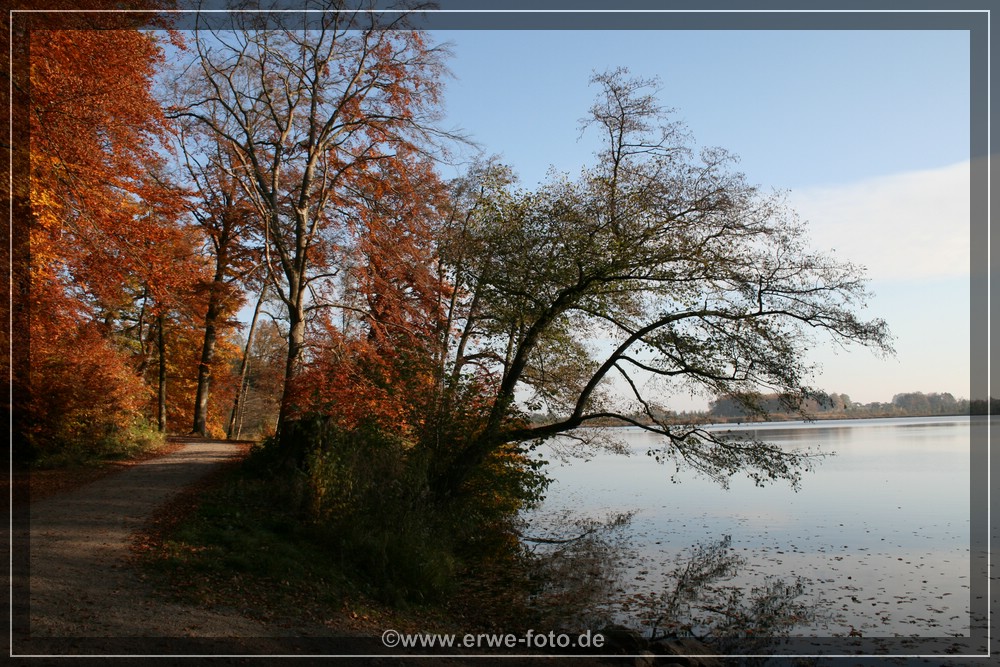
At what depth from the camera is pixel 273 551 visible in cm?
974

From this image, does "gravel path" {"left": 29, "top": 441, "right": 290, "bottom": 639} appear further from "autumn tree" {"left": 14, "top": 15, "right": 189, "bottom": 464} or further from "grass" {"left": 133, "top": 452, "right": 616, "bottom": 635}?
"autumn tree" {"left": 14, "top": 15, "right": 189, "bottom": 464}

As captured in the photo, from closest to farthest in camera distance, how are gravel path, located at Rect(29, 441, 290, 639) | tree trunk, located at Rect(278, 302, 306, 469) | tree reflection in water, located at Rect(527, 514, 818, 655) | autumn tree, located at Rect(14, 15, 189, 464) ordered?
gravel path, located at Rect(29, 441, 290, 639) < tree reflection in water, located at Rect(527, 514, 818, 655) < autumn tree, located at Rect(14, 15, 189, 464) < tree trunk, located at Rect(278, 302, 306, 469)

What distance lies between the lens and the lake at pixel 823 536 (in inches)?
401

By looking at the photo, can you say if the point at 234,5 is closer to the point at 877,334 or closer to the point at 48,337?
the point at 48,337

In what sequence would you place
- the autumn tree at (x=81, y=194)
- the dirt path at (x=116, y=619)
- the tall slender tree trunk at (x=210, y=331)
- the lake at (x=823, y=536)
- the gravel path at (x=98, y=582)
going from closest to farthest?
the dirt path at (x=116, y=619)
the gravel path at (x=98, y=582)
the lake at (x=823, y=536)
the autumn tree at (x=81, y=194)
the tall slender tree trunk at (x=210, y=331)

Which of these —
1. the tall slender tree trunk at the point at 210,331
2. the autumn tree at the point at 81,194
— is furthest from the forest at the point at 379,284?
the tall slender tree trunk at the point at 210,331

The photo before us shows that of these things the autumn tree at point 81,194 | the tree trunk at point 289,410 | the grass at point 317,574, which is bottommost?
the grass at point 317,574

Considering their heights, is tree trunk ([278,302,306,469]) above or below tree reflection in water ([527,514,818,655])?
above

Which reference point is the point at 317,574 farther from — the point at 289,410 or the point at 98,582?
the point at 289,410

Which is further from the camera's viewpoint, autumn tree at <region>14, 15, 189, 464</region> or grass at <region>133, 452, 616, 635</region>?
autumn tree at <region>14, 15, 189, 464</region>

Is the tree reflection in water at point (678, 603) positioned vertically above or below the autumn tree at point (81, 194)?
below

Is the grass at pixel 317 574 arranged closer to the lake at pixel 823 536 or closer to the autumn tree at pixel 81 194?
the lake at pixel 823 536

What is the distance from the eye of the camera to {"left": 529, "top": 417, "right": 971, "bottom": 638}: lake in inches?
401

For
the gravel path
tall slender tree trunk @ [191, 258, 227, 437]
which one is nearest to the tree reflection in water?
the gravel path
